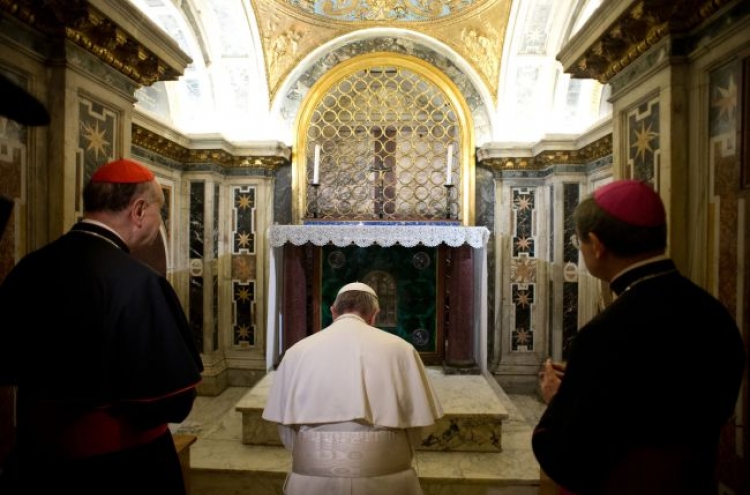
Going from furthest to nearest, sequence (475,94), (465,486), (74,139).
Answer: (475,94), (465,486), (74,139)

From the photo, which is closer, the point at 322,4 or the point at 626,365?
the point at 626,365

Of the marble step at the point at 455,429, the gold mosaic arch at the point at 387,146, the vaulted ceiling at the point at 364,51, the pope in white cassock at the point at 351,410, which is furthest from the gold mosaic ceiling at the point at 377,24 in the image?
the pope in white cassock at the point at 351,410

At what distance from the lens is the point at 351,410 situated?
272cm

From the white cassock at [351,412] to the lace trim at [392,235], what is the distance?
11.6 feet

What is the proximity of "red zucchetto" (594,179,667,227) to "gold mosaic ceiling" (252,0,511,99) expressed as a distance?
20.8 feet

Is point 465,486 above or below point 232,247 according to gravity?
below

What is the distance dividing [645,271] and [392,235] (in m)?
4.74

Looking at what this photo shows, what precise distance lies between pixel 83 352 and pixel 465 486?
3504 millimetres

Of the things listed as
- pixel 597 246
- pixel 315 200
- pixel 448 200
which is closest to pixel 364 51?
pixel 315 200

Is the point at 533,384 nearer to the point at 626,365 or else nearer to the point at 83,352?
the point at 626,365

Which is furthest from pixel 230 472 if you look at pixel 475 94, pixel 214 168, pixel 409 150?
pixel 475 94

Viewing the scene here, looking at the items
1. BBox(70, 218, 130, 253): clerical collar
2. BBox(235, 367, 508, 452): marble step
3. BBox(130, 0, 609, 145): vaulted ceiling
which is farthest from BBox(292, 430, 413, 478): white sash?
BBox(130, 0, 609, 145): vaulted ceiling

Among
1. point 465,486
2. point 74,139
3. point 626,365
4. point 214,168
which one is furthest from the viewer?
point 214,168

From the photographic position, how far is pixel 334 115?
789 cm
